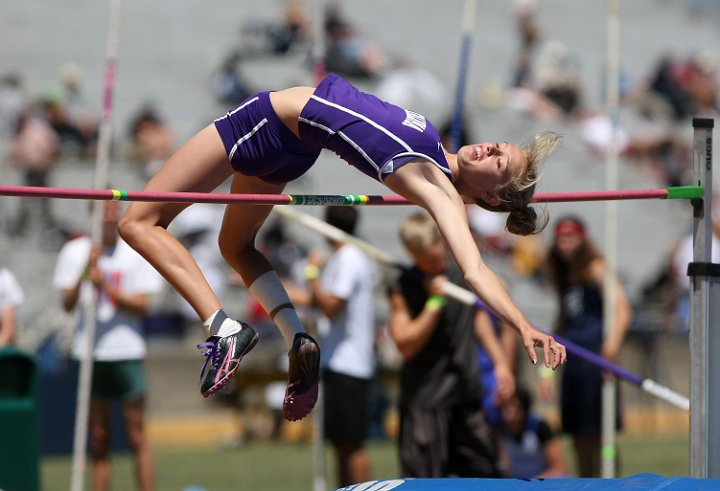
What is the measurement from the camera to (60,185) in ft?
41.9

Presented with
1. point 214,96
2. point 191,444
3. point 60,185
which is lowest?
point 191,444

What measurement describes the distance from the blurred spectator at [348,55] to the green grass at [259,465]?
591 centimetres

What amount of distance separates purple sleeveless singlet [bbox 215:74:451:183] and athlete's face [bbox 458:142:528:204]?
10 centimetres

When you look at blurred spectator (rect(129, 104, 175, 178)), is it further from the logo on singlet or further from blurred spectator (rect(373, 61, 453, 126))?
the logo on singlet

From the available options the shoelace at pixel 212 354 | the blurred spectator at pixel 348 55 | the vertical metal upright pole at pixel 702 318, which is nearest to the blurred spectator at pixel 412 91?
the blurred spectator at pixel 348 55

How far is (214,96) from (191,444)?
18.6 feet

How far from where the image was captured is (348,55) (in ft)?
51.0

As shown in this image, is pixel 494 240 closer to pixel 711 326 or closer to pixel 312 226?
pixel 312 226

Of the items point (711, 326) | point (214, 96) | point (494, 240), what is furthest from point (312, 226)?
point (214, 96)

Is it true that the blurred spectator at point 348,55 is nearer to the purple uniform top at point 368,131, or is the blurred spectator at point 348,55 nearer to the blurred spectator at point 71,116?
the blurred spectator at point 71,116

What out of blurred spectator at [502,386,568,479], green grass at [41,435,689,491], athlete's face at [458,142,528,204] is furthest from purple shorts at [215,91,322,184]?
green grass at [41,435,689,491]

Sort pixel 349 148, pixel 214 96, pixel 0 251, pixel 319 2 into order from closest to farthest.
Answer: pixel 349 148 → pixel 319 2 → pixel 0 251 → pixel 214 96

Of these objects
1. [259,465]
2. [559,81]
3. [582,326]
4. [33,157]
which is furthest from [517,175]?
[559,81]

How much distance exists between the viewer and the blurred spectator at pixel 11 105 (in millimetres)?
13266
